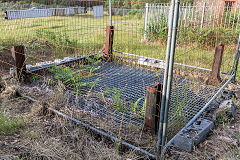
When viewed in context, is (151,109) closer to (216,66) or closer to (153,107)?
(153,107)

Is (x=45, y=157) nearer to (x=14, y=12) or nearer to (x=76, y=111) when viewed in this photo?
(x=76, y=111)

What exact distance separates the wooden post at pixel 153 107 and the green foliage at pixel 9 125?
1.72 meters

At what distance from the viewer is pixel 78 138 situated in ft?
8.96

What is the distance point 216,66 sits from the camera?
4.25 metres

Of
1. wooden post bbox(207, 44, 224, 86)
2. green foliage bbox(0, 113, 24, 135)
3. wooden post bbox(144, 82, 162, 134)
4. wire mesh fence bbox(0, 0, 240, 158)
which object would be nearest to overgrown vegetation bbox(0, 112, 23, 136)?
green foliage bbox(0, 113, 24, 135)

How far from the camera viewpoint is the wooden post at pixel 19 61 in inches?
167

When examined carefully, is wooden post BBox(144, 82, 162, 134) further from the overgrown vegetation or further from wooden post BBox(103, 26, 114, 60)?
wooden post BBox(103, 26, 114, 60)

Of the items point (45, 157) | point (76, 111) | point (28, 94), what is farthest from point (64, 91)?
point (45, 157)

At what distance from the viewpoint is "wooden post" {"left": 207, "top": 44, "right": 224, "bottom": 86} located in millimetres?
4207

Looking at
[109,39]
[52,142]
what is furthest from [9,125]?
[109,39]

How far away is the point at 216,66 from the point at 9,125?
12.1 feet

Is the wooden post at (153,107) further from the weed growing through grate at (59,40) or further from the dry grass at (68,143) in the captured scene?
the weed growing through grate at (59,40)

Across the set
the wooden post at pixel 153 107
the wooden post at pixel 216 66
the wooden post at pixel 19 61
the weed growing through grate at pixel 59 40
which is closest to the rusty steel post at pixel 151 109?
the wooden post at pixel 153 107

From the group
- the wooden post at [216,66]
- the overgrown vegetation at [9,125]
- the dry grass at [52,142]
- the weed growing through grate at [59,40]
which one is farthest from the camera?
the weed growing through grate at [59,40]
